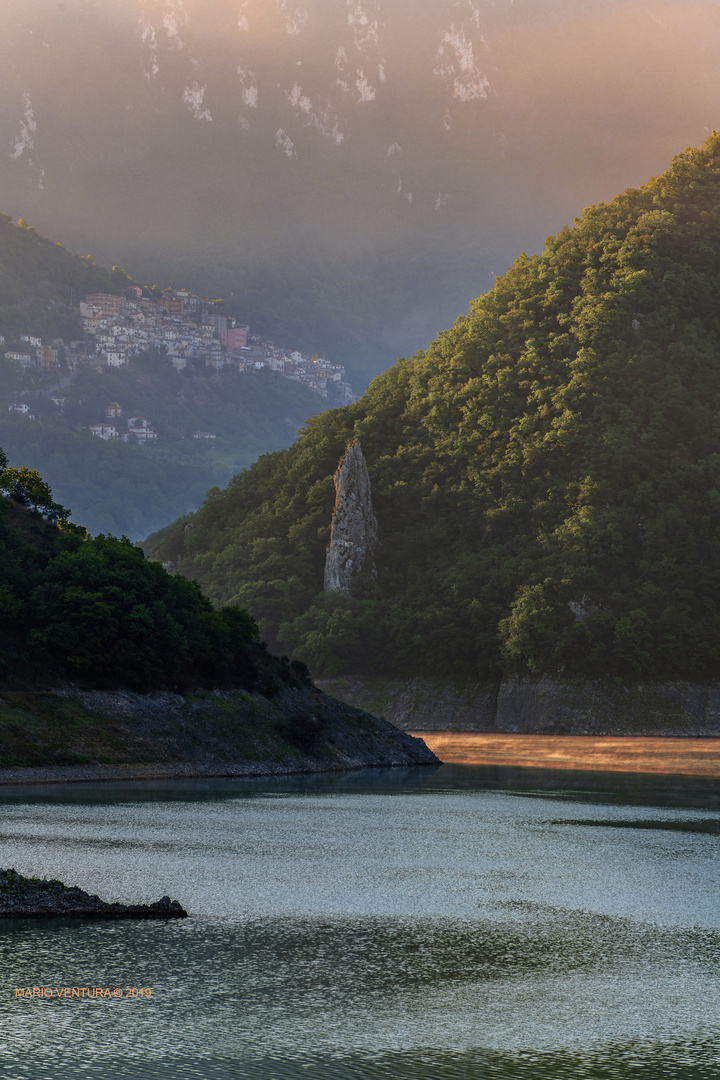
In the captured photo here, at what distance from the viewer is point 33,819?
169 feet

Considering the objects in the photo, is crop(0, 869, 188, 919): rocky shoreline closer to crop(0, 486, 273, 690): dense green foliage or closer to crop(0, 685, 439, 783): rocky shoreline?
crop(0, 685, 439, 783): rocky shoreline

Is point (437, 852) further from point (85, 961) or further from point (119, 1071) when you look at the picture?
point (119, 1071)

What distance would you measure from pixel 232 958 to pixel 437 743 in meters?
131

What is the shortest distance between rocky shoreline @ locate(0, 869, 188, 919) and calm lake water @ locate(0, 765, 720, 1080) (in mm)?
556

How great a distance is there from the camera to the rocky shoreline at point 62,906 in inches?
→ 1163

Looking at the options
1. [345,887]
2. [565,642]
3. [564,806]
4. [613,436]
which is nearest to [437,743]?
[565,642]

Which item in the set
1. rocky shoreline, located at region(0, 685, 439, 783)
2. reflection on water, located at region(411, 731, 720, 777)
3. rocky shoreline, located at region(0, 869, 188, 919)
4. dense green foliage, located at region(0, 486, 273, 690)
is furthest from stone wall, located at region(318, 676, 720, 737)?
rocky shoreline, located at region(0, 869, 188, 919)

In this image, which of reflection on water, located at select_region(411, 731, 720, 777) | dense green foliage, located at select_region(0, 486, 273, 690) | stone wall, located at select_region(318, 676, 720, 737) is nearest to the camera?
dense green foliage, located at select_region(0, 486, 273, 690)

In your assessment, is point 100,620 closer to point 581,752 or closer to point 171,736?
point 171,736

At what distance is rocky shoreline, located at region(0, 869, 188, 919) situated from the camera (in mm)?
29547

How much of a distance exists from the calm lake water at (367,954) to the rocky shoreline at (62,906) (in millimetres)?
556

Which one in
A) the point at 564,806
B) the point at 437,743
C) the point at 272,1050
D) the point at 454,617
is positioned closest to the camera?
the point at 272,1050

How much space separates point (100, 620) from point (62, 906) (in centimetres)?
6304

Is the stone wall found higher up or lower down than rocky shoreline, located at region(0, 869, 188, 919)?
higher up
